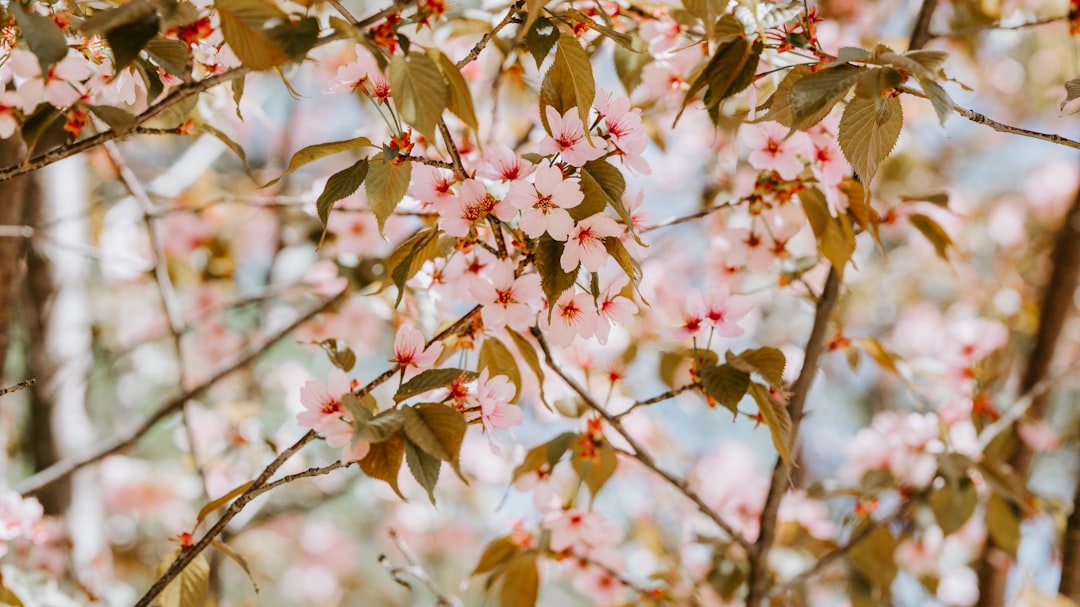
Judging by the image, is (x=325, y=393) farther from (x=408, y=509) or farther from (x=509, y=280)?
(x=408, y=509)

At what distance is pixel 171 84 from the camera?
0.67 meters

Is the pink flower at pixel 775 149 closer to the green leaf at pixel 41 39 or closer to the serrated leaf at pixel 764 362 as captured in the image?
the serrated leaf at pixel 764 362

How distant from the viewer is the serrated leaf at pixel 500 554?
2.80 ft

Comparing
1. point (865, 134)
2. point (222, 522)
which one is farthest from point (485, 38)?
point (222, 522)

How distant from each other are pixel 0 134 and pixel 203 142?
0.75 meters

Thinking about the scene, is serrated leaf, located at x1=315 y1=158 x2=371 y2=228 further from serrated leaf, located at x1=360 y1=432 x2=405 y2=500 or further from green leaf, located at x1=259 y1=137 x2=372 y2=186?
serrated leaf, located at x1=360 y1=432 x2=405 y2=500

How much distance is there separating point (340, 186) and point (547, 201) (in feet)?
0.43

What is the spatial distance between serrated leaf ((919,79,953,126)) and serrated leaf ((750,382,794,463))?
9.3 inches

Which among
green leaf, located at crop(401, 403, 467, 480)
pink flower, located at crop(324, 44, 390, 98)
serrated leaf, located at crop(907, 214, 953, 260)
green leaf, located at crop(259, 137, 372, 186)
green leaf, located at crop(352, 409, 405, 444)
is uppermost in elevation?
serrated leaf, located at crop(907, 214, 953, 260)

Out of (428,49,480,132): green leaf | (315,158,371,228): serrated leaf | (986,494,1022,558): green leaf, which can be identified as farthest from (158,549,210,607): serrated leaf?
(986,494,1022,558): green leaf

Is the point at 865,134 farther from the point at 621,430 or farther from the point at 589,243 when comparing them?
the point at 621,430

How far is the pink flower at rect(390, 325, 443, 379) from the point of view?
1.95 feet

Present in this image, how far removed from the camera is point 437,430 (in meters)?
0.51

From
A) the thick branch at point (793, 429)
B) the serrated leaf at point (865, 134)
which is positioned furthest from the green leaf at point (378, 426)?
the thick branch at point (793, 429)
